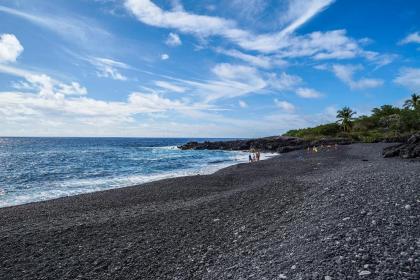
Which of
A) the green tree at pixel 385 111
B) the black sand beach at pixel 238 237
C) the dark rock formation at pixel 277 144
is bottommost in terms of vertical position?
the black sand beach at pixel 238 237

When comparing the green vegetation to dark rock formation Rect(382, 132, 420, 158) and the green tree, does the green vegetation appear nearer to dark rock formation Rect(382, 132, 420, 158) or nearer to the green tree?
the green tree

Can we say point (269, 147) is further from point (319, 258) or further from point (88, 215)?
point (319, 258)

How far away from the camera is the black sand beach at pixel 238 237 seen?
6.94 meters

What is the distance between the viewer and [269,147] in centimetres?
7819

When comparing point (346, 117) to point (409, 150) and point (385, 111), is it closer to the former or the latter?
point (385, 111)

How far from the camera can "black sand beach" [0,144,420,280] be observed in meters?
6.94

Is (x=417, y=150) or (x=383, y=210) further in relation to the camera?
(x=417, y=150)

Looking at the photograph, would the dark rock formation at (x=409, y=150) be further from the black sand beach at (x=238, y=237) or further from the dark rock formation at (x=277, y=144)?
the dark rock formation at (x=277, y=144)

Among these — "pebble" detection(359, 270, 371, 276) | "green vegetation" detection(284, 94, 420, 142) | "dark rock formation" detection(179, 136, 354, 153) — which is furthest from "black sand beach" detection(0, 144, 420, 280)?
"green vegetation" detection(284, 94, 420, 142)

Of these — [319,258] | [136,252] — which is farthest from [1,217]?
[319,258]

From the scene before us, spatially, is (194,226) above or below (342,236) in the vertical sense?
below

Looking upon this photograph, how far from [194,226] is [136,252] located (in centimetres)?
274

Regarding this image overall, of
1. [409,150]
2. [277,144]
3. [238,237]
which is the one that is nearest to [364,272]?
[238,237]

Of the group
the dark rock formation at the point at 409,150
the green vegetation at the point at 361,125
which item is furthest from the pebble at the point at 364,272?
the green vegetation at the point at 361,125
